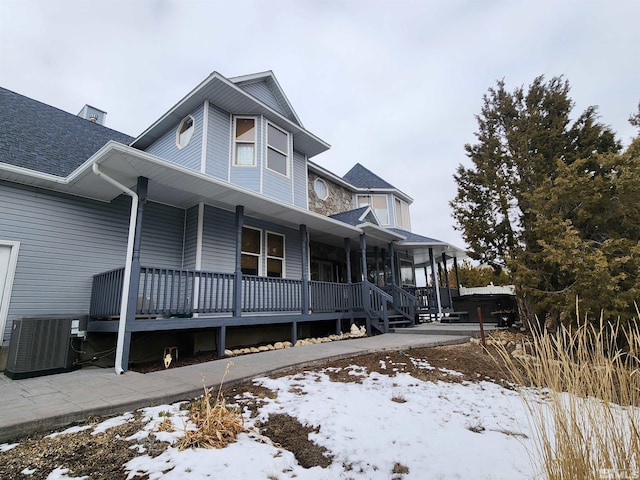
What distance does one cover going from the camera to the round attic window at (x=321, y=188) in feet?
39.3

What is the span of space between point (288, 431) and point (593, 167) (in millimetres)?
9349

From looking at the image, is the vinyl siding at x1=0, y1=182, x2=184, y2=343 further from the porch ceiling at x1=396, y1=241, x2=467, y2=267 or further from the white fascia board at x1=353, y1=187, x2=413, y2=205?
the white fascia board at x1=353, y1=187, x2=413, y2=205

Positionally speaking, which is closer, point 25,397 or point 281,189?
point 25,397

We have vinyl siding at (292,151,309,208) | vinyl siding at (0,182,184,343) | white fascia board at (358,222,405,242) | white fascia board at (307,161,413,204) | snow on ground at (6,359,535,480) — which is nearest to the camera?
snow on ground at (6,359,535,480)

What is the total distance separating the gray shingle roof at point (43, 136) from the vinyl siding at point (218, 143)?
2827mm

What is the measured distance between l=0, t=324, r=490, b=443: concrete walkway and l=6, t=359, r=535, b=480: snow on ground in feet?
1.13

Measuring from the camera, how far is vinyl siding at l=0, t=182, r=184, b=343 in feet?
18.9

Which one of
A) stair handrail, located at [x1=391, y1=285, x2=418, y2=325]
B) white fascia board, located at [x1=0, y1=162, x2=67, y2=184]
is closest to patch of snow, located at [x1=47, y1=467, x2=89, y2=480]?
white fascia board, located at [x1=0, y1=162, x2=67, y2=184]

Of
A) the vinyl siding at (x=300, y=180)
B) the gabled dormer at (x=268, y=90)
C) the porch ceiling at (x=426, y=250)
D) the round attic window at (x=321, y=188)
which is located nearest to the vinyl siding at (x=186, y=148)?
the gabled dormer at (x=268, y=90)

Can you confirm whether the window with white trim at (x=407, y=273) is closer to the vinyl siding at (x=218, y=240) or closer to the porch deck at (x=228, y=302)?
the porch deck at (x=228, y=302)

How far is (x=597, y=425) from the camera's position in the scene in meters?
1.60

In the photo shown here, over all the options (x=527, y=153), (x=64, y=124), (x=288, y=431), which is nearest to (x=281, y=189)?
(x=64, y=124)

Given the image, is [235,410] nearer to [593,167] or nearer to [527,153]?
[527,153]

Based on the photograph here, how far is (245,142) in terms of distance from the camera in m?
8.97
